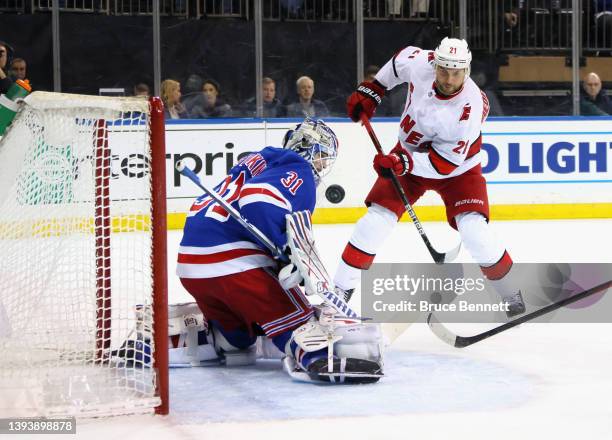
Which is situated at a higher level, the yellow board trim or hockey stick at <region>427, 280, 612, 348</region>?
the yellow board trim

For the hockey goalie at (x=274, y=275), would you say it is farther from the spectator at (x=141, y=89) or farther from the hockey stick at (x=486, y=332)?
the spectator at (x=141, y=89)

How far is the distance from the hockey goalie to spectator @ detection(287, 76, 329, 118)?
4.36 m

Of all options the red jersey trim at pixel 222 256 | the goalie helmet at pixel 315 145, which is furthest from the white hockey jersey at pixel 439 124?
the red jersey trim at pixel 222 256

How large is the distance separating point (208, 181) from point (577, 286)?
10.4 feet

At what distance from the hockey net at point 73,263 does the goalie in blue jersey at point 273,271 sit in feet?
0.87

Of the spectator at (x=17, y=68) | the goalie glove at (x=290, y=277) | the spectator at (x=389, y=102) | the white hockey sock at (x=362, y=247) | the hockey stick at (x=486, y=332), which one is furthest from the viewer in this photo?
the spectator at (x=389, y=102)

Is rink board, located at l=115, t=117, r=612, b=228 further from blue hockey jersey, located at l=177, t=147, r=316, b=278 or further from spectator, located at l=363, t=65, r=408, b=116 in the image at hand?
blue hockey jersey, located at l=177, t=147, r=316, b=278

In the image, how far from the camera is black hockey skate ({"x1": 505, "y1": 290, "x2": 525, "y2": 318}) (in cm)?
386

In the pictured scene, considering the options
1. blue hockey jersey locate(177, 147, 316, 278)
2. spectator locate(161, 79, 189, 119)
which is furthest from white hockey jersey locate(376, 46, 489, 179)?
spectator locate(161, 79, 189, 119)

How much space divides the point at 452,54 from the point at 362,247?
0.74 meters

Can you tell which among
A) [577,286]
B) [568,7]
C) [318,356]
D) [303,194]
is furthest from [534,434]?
[568,7]

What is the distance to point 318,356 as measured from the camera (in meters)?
2.79

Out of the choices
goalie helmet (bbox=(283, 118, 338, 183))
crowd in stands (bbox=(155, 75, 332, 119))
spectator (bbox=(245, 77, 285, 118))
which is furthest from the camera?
spectator (bbox=(245, 77, 285, 118))

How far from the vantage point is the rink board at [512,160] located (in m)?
7.10
